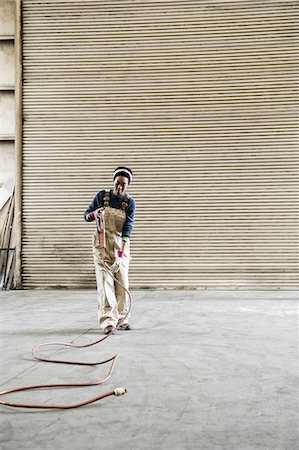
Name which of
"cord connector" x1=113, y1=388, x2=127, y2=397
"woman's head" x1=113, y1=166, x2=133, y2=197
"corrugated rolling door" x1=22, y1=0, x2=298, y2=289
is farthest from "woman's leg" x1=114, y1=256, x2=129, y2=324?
"corrugated rolling door" x1=22, y1=0, x2=298, y2=289

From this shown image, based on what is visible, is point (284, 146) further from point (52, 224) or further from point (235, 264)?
point (52, 224)

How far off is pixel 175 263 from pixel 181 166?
1.98 metres

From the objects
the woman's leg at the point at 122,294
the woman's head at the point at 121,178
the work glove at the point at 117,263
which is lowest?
the woman's leg at the point at 122,294

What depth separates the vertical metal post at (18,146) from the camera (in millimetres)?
9062

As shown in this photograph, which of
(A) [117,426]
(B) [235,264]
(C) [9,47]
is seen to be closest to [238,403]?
(A) [117,426]

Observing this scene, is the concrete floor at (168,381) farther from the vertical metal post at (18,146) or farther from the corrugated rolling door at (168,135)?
the vertical metal post at (18,146)

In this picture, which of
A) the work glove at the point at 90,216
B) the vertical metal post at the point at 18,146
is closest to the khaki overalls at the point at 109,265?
the work glove at the point at 90,216

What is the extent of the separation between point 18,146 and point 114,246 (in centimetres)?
512

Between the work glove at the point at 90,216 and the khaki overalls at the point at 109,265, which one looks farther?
the work glove at the point at 90,216

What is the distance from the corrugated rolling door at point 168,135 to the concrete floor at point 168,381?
289 cm

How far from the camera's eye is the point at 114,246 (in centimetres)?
496

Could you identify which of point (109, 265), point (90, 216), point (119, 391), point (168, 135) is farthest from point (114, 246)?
point (168, 135)

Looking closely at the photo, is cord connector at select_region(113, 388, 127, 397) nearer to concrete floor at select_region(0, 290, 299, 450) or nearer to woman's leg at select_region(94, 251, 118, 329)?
concrete floor at select_region(0, 290, 299, 450)

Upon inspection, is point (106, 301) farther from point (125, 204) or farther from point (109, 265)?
point (125, 204)
